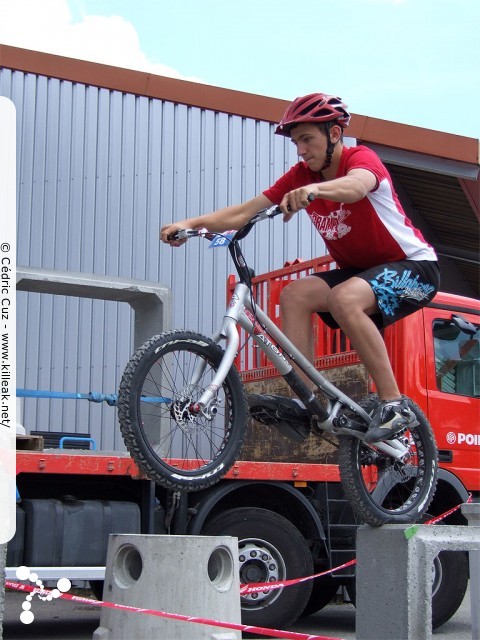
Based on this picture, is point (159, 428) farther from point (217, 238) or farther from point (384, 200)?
point (384, 200)

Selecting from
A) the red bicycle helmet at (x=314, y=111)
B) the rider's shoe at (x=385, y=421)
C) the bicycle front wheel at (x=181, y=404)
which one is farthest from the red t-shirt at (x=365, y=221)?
the bicycle front wheel at (x=181, y=404)

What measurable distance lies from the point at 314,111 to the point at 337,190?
0.53 meters

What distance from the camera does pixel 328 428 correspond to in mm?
5652

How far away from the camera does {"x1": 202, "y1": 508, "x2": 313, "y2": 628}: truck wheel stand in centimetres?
813

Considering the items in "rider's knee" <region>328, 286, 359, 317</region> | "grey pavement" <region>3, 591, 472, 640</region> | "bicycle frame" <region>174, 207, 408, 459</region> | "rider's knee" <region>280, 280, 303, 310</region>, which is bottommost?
"grey pavement" <region>3, 591, 472, 640</region>

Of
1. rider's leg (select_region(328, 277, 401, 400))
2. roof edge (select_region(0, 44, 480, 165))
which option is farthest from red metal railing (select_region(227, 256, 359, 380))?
roof edge (select_region(0, 44, 480, 165))

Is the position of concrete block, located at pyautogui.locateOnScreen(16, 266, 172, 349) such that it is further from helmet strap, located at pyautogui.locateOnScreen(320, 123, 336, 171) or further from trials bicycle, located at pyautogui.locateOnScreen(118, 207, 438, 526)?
helmet strap, located at pyautogui.locateOnScreen(320, 123, 336, 171)

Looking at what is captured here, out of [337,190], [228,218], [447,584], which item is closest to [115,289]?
[228,218]

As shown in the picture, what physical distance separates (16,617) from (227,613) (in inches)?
169

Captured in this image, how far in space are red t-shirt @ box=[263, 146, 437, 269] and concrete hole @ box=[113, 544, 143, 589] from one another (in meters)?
2.22

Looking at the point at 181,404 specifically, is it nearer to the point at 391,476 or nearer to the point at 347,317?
the point at 347,317

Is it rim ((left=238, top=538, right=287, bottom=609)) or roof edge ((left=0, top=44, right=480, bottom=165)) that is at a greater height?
roof edge ((left=0, top=44, right=480, bottom=165))

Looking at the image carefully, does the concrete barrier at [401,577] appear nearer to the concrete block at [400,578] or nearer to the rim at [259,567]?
the concrete block at [400,578]

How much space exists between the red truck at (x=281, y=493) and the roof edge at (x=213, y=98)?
4.90 metres
